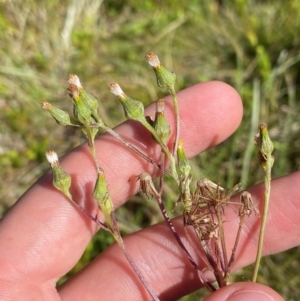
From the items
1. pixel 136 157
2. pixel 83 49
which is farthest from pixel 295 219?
pixel 83 49

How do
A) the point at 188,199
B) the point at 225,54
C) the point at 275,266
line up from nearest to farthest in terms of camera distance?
the point at 188,199 → the point at 275,266 → the point at 225,54

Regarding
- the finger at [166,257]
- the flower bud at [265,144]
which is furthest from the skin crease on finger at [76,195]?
the flower bud at [265,144]

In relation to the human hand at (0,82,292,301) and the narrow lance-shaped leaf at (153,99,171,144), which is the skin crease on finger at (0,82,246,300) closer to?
the human hand at (0,82,292,301)

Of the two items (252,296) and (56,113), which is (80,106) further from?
(252,296)

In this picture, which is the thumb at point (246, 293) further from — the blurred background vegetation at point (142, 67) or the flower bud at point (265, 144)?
the blurred background vegetation at point (142, 67)

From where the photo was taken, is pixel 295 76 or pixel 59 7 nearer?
pixel 295 76

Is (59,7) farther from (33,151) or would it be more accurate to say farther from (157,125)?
(157,125)

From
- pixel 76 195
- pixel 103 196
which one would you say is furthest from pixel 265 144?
pixel 76 195
